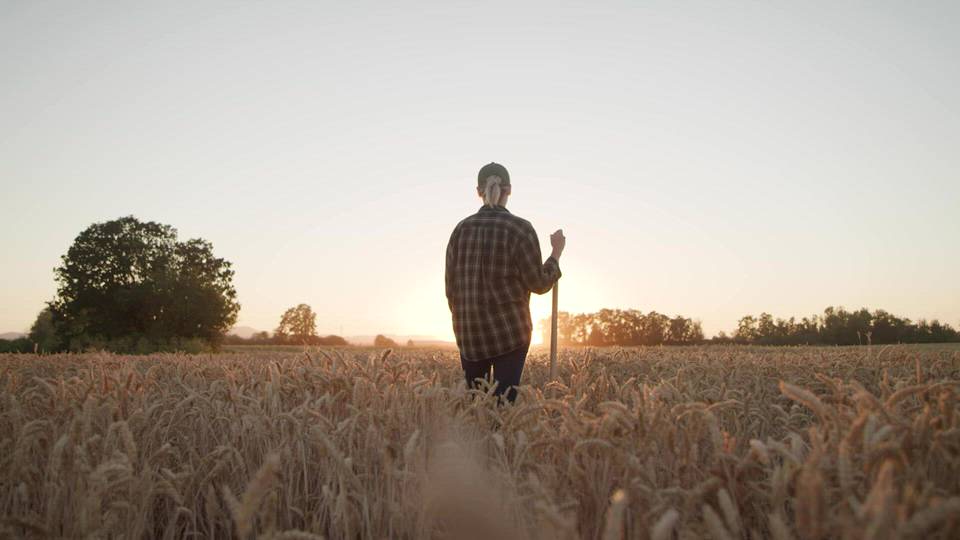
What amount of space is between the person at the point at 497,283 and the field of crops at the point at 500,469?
117cm

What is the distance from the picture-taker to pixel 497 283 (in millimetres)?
5703

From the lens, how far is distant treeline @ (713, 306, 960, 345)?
4116cm

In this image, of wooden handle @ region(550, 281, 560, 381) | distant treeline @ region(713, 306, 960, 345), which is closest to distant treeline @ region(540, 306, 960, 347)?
distant treeline @ region(713, 306, 960, 345)

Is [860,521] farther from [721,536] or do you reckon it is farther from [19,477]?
[19,477]

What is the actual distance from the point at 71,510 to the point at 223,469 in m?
0.81

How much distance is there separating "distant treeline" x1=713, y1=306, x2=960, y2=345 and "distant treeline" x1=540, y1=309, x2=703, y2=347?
229 inches

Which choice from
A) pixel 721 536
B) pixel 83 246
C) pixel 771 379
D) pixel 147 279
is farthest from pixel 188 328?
pixel 721 536

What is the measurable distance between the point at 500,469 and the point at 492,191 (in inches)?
132

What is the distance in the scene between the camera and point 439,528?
2.62m

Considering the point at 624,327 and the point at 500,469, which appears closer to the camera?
the point at 500,469

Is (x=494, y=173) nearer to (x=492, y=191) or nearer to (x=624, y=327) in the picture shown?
(x=492, y=191)

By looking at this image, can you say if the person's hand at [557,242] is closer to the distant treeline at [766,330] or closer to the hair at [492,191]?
the hair at [492,191]

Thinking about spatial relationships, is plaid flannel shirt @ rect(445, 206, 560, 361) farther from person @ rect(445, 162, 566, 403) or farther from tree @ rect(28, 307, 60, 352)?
tree @ rect(28, 307, 60, 352)

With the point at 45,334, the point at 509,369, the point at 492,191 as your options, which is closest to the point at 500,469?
the point at 509,369
